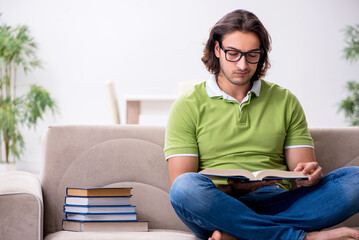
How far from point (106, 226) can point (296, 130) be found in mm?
816

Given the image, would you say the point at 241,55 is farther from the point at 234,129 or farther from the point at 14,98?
the point at 14,98

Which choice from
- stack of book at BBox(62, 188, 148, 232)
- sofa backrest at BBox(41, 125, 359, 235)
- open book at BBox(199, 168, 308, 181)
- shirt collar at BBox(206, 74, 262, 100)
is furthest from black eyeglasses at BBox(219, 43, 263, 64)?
stack of book at BBox(62, 188, 148, 232)

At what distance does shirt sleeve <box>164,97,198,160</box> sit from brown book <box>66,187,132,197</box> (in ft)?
0.68

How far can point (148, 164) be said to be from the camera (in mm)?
1963

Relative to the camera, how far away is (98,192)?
1.76m

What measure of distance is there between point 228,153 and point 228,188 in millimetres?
138

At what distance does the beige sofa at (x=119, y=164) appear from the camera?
190 cm

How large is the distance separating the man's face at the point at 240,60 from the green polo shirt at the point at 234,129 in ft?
0.23

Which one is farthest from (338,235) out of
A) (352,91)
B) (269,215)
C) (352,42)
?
(352,91)

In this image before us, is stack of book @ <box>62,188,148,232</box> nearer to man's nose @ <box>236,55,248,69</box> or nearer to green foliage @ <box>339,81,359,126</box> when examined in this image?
man's nose @ <box>236,55,248,69</box>

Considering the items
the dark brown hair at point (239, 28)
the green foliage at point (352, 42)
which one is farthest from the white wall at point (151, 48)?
the dark brown hair at point (239, 28)

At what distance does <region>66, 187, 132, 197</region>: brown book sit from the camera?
1.75 m

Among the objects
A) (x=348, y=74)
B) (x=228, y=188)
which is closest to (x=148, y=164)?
(x=228, y=188)

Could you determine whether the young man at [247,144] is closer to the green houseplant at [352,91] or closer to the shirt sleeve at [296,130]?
the shirt sleeve at [296,130]
